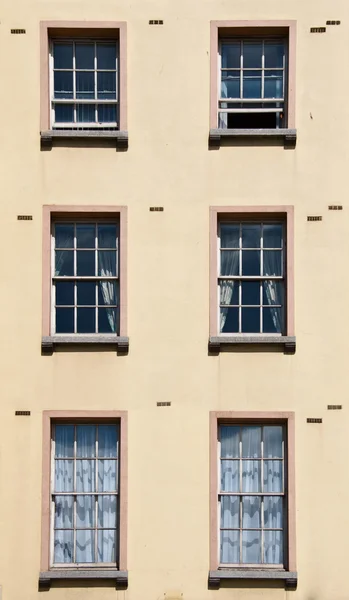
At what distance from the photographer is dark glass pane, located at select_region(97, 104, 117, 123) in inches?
739

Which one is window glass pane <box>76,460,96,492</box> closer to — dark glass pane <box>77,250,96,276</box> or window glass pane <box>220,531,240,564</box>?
window glass pane <box>220,531,240,564</box>

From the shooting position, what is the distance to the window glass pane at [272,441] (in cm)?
1792

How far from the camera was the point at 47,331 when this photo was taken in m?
17.9

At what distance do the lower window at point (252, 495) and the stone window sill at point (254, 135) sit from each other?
209 inches

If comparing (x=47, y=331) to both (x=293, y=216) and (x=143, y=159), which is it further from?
(x=293, y=216)

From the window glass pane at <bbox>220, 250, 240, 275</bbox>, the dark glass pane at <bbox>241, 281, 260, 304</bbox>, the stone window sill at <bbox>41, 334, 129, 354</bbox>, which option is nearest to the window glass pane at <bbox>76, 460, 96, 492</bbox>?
the stone window sill at <bbox>41, 334, 129, 354</bbox>

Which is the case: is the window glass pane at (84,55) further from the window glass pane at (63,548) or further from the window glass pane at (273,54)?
the window glass pane at (63,548)

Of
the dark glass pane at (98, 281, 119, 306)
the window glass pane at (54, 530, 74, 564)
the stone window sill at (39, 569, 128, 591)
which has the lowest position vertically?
the stone window sill at (39, 569, 128, 591)

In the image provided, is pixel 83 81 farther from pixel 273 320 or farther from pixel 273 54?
pixel 273 320

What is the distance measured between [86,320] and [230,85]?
17.5ft

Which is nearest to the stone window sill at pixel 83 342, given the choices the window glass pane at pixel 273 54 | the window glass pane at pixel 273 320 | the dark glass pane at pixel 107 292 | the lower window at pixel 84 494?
the dark glass pane at pixel 107 292

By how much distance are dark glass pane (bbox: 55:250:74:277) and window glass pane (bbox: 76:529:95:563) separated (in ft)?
15.8

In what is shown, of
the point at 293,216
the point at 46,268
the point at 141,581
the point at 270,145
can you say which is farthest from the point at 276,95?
the point at 141,581

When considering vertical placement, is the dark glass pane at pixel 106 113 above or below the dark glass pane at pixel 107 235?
above
